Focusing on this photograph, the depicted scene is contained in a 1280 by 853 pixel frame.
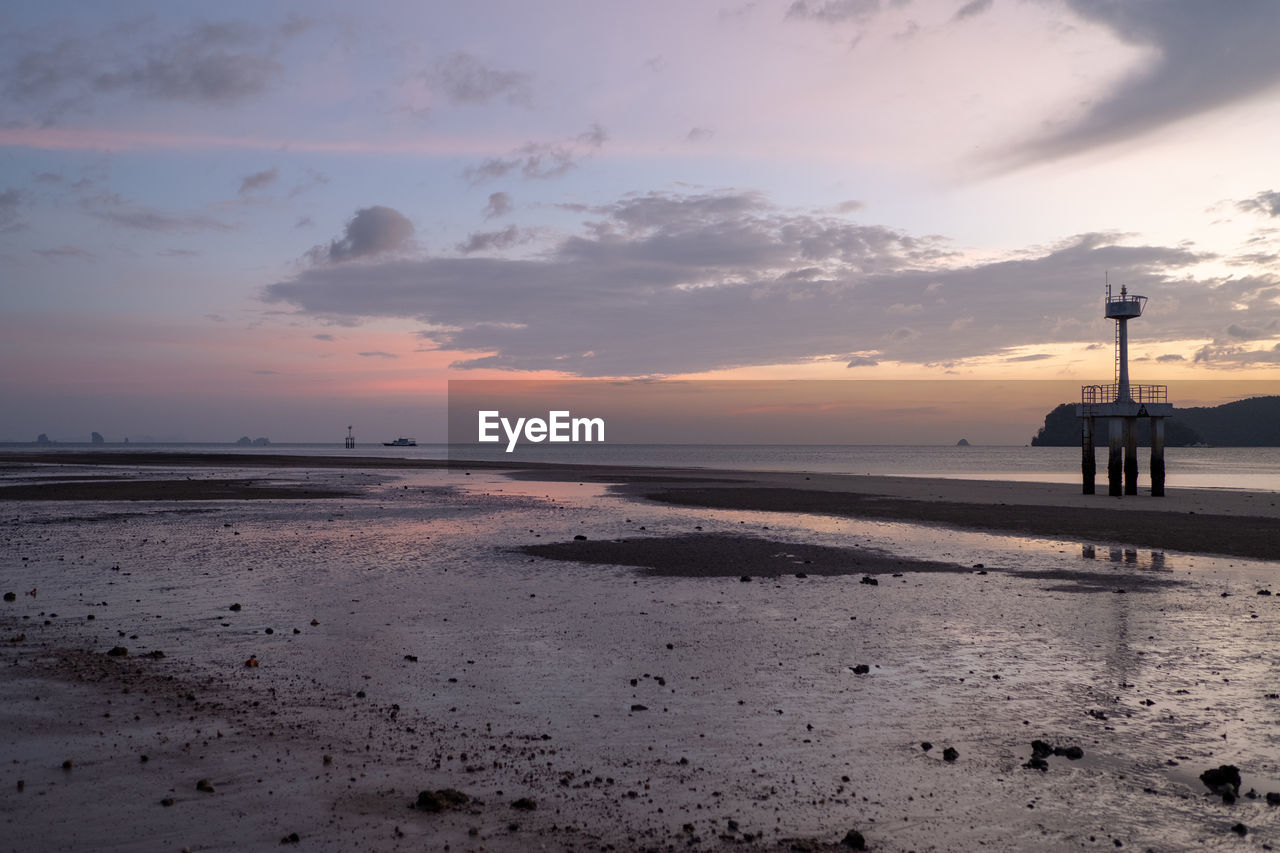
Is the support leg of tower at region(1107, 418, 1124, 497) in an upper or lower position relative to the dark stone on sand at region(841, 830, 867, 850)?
upper

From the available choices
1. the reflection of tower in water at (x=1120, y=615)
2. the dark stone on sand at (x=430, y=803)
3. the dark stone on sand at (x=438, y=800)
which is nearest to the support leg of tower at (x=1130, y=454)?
the reflection of tower in water at (x=1120, y=615)

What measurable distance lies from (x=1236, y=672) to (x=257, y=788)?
498 inches

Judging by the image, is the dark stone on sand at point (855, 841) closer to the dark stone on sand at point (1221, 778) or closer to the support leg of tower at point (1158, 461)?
the dark stone on sand at point (1221, 778)

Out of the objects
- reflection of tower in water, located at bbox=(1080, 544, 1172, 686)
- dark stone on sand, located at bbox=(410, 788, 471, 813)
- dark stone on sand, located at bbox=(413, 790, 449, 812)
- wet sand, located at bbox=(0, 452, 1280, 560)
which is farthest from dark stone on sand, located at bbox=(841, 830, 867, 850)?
wet sand, located at bbox=(0, 452, 1280, 560)

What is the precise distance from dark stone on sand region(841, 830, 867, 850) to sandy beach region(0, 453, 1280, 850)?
0.09m

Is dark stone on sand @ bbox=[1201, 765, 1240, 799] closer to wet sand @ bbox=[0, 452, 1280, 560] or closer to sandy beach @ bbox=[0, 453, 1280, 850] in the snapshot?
sandy beach @ bbox=[0, 453, 1280, 850]

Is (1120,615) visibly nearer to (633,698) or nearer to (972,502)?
(633,698)

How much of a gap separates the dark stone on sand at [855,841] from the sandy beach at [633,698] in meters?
0.09

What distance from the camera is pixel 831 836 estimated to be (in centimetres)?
673

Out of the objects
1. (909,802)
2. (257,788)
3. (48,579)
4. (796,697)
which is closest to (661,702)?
(796,697)

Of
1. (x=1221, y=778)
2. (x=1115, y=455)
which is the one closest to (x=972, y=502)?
(x=1115, y=455)

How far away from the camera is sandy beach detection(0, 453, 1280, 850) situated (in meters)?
7.03

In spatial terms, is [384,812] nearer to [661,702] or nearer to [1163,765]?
[661,702]

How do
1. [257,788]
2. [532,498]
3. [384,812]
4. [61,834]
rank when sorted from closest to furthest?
[61,834] < [384,812] < [257,788] < [532,498]
